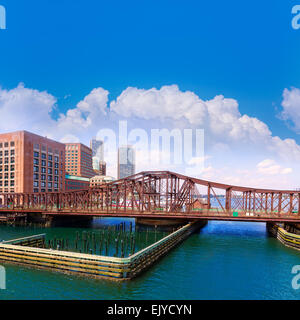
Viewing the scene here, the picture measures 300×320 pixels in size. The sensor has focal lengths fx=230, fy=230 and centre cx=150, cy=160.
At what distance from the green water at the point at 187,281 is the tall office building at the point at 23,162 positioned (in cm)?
6853

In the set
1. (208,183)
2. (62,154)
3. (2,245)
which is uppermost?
(62,154)

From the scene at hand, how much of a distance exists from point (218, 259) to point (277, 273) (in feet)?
26.6

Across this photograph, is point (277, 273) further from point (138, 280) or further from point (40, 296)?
point (40, 296)

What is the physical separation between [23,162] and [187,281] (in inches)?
3326

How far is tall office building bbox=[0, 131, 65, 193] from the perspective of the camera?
9019cm

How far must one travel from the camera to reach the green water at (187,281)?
2269 centimetres

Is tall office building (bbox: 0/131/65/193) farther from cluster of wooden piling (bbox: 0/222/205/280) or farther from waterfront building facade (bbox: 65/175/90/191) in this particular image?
cluster of wooden piling (bbox: 0/222/205/280)

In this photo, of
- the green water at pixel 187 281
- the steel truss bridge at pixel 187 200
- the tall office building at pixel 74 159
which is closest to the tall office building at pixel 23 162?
the steel truss bridge at pixel 187 200

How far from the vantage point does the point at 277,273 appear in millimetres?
29156

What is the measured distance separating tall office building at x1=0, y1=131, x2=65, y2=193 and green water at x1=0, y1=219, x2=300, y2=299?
68.5m

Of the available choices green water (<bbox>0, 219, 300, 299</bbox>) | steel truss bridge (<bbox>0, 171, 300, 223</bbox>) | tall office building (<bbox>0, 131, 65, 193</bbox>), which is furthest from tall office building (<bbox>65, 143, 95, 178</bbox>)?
green water (<bbox>0, 219, 300, 299</bbox>)

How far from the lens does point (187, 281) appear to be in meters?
26.2

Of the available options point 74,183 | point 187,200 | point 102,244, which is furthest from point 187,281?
point 74,183

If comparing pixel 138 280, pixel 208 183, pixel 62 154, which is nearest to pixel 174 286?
pixel 138 280
